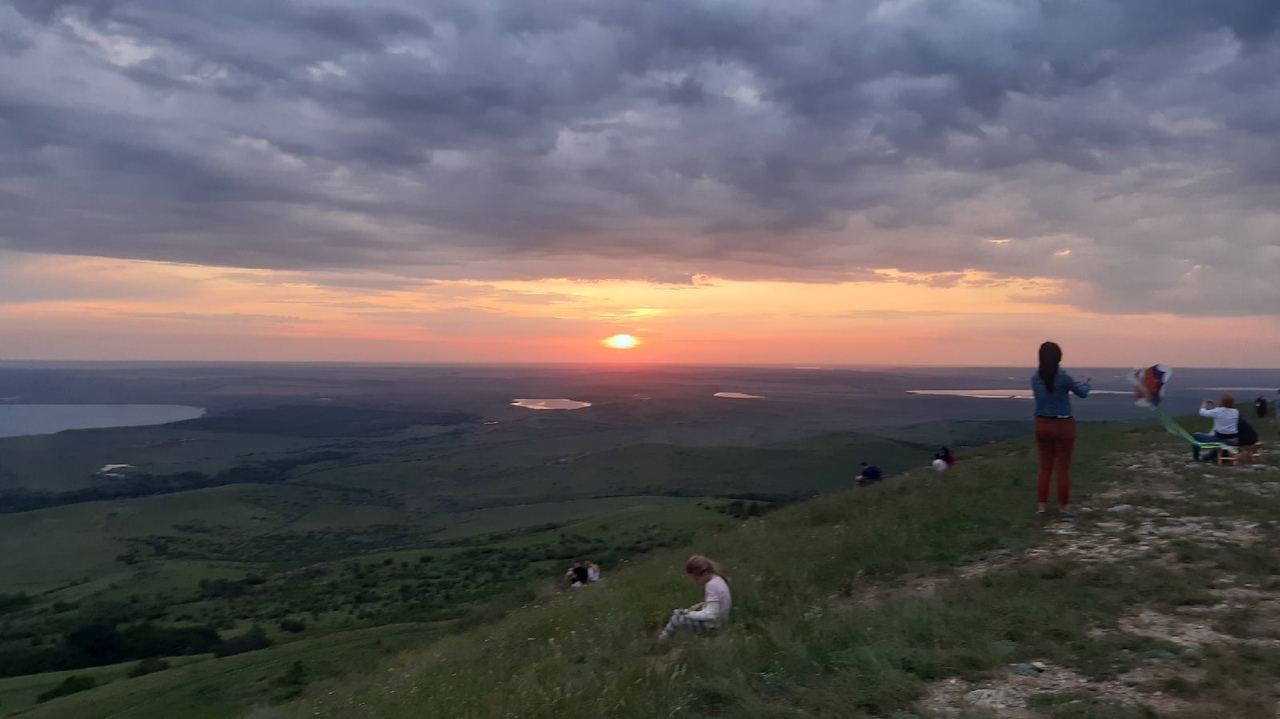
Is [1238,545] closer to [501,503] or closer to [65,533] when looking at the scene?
[501,503]

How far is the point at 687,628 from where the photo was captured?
8188mm

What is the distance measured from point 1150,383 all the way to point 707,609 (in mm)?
7812

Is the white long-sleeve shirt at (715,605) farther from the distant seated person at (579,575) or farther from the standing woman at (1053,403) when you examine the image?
the distant seated person at (579,575)

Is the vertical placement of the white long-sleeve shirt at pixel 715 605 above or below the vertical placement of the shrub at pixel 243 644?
above

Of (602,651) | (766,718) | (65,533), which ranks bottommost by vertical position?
(65,533)

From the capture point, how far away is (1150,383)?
38.8 feet

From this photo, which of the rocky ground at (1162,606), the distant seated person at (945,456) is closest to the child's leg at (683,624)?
the rocky ground at (1162,606)

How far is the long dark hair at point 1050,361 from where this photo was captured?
10.3 meters

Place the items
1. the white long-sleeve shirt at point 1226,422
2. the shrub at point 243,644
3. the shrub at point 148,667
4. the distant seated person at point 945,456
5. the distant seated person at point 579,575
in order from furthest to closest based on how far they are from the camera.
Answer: the shrub at point 243,644 → the shrub at point 148,667 → the distant seated person at point 945,456 → the distant seated person at point 579,575 → the white long-sleeve shirt at point 1226,422

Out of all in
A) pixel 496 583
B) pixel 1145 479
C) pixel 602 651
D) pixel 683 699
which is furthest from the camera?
pixel 496 583

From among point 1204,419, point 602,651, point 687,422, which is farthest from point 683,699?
point 687,422

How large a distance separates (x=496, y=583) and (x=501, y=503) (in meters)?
53.6

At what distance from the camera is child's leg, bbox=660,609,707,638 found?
8.07 meters

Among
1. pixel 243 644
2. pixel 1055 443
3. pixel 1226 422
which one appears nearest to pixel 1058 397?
pixel 1055 443
